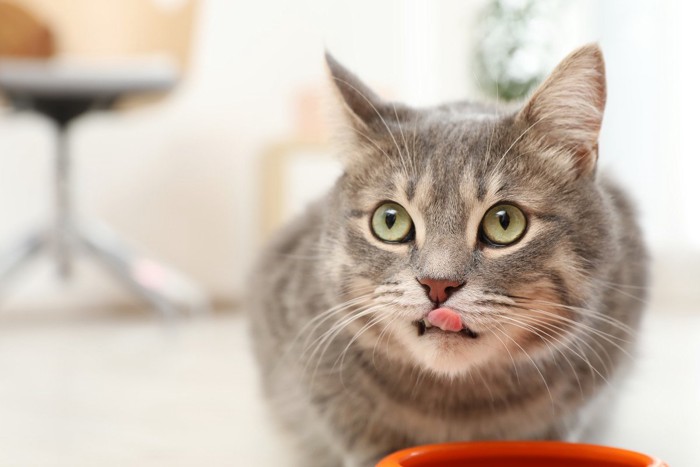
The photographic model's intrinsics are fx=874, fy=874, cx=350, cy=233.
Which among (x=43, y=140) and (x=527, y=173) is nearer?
(x=527, y=173)

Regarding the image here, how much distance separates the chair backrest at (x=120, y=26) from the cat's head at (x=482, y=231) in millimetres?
2206

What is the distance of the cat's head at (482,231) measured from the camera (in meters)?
1.09

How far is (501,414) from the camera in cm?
124

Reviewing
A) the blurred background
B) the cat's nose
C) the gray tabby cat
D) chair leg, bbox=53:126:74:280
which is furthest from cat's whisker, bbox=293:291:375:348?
chair leg, bbox=53:126:74:280

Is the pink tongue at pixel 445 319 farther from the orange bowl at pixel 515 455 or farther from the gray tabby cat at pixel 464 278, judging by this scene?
the orange bowl at pixel 515 455

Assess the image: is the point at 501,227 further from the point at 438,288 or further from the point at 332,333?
the point at 332,333

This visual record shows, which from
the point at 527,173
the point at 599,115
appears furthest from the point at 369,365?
the point at 599,115

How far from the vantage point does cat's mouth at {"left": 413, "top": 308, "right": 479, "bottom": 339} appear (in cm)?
106

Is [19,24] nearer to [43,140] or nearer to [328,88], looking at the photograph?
[43,140]

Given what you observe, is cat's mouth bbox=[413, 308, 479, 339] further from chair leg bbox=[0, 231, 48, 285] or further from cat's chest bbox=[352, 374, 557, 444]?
chair leg bbox=[0, 231, 48, 285]

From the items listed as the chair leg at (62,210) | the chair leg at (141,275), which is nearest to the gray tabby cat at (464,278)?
the chair leg at (141,275)

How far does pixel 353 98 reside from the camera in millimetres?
1275

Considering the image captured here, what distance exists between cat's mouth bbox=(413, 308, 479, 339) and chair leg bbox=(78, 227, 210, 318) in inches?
83.9

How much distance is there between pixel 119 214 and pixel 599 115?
2.88 metres
